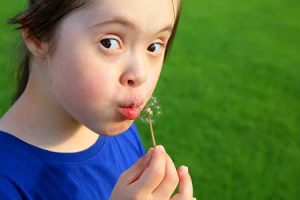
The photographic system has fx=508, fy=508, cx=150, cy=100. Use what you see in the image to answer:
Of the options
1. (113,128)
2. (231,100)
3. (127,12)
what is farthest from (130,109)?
(231,100)

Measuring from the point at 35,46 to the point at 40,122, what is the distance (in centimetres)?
15

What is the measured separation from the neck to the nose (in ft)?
0.60

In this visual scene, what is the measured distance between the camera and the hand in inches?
34.6

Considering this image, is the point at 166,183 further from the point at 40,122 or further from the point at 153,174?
the point at 40,122

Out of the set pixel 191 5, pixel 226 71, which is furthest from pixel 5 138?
pixel 191 5

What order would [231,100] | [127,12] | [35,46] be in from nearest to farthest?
[127,12] → [35,46] → [231,100]

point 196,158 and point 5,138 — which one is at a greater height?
point 5,138

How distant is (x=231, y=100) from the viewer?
3.29 meters

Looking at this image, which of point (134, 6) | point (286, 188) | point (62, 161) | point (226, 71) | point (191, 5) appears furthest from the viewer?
point (191, 5)

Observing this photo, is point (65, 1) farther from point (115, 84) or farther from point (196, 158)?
point (196, 158)

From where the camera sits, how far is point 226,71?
363cm

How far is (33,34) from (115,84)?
20cm

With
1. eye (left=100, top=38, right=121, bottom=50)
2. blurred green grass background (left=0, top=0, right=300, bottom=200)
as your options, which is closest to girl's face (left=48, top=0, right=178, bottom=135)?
eye (left=100, top=38, right=121, bottom=50)

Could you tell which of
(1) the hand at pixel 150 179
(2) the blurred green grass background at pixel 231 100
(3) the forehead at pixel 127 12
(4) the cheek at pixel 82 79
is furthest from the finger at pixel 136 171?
(2) the blurred green grass background at pixel 231 100
